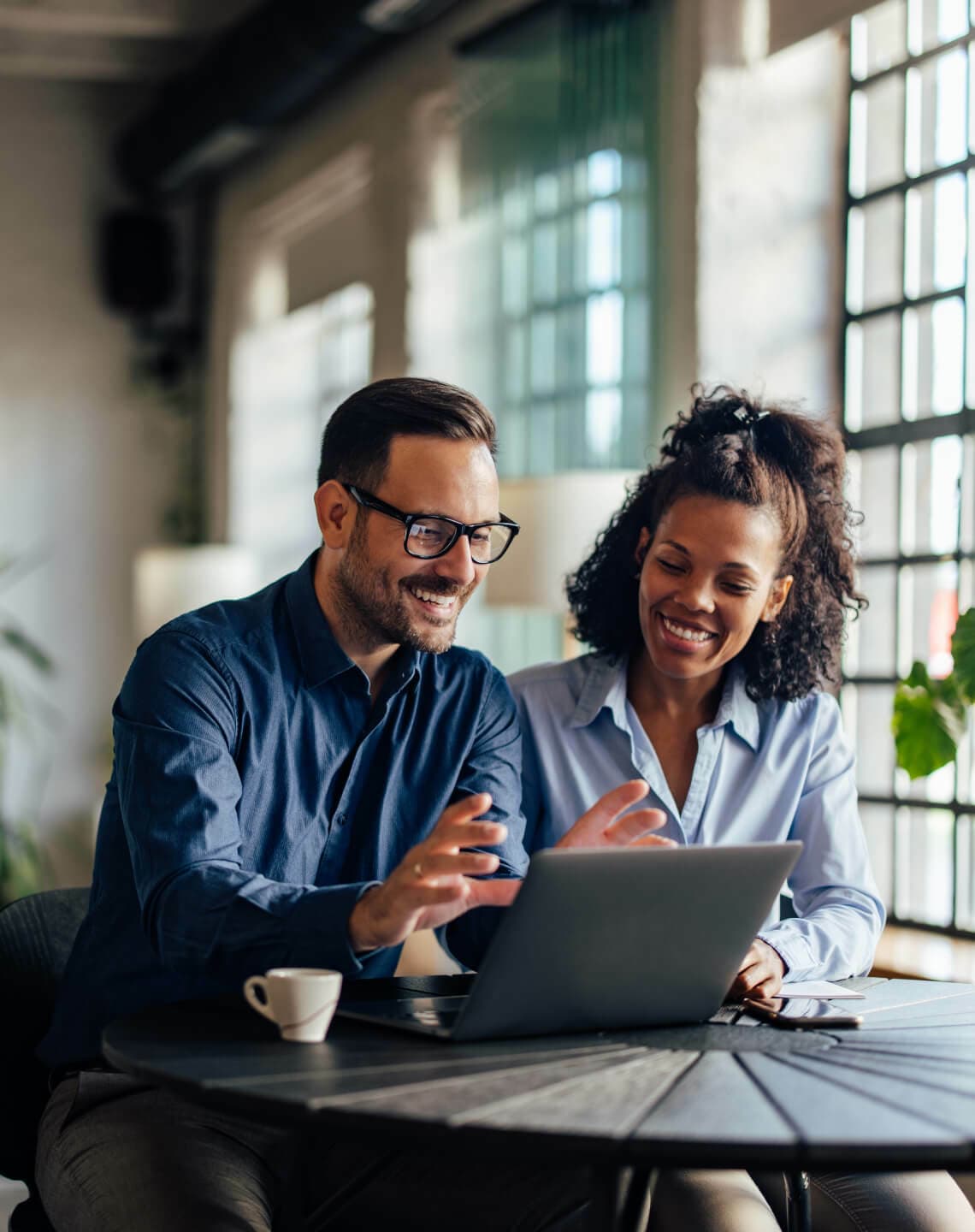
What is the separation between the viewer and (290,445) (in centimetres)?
670

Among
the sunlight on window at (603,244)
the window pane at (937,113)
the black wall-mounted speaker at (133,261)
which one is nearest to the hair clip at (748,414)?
the window pane at (937,113)

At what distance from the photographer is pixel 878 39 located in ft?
12.3

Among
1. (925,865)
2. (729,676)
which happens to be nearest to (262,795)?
(729,676)

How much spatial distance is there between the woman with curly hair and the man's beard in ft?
1.38

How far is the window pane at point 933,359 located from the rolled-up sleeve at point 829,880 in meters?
1.45

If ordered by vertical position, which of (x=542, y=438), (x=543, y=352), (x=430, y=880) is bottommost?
(x=430, y=880)

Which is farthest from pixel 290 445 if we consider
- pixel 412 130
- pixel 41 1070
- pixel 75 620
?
pixel 41 1070

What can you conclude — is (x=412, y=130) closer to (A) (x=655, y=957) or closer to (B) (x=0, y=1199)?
(B) (x=0, y=1199)

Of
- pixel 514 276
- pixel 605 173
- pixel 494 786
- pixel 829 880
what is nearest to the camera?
pixel 494 786

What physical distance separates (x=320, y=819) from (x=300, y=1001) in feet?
1.66

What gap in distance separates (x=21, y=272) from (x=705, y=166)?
412 cm

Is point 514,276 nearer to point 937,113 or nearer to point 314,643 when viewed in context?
point 937,113

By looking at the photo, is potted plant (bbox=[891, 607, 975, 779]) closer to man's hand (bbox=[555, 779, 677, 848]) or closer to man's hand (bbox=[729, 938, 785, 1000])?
man's hand (bbox=[729, 938, 785, 1000])

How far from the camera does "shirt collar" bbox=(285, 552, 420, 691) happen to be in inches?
75.2
